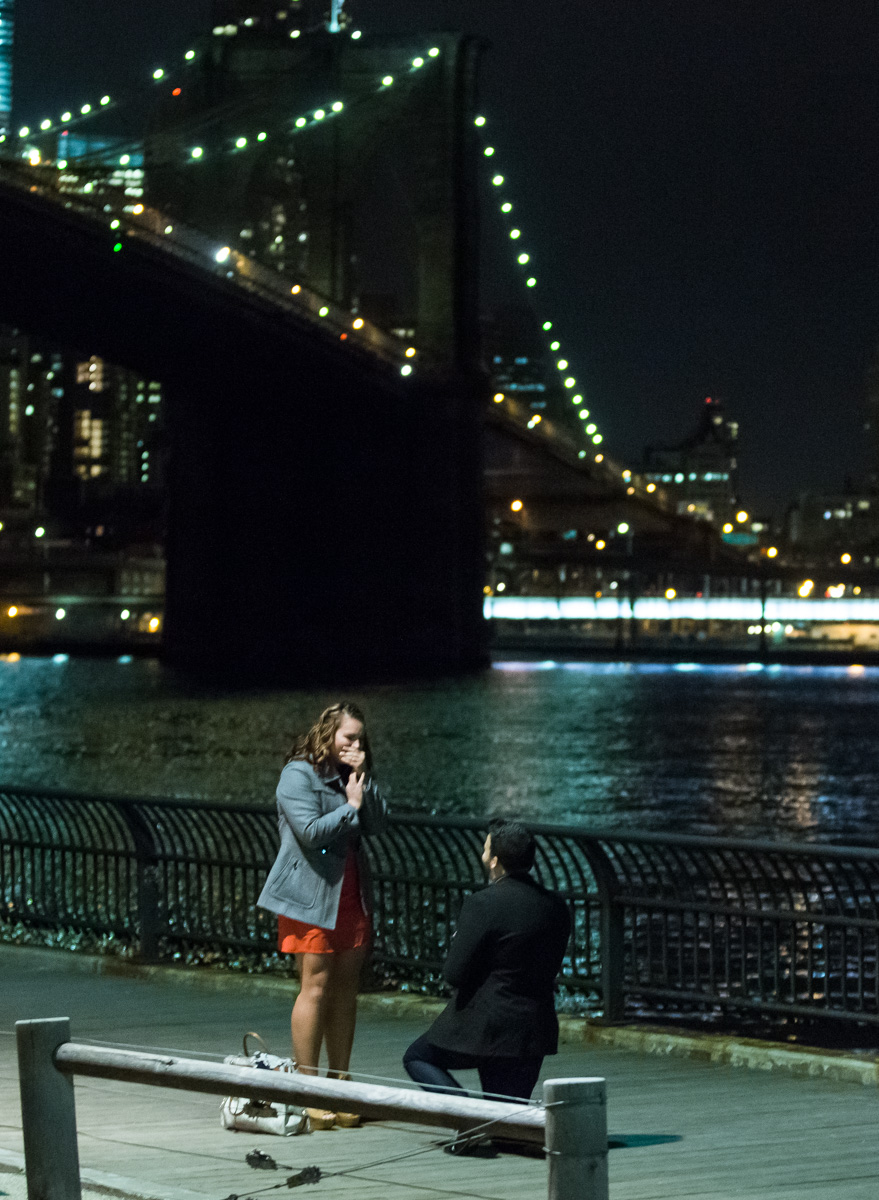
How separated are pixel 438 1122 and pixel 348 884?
229 cm

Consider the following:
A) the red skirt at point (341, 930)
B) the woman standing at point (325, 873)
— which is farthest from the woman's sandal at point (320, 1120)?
the red skirt at point (341, 930)

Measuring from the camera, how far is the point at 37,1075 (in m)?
4.73

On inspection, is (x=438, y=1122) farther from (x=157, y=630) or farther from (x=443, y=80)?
(x=157, y=630)

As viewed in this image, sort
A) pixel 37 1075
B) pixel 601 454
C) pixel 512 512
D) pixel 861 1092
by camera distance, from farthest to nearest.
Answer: pixel 512 512, pixel 601 454, pixel 861 1092, pixel 37 1075

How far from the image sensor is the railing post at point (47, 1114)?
4723 millimetres

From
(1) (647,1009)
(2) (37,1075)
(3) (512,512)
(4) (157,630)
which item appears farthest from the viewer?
(3) (512,512)

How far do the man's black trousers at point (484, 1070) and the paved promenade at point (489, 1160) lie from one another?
23 centimetres

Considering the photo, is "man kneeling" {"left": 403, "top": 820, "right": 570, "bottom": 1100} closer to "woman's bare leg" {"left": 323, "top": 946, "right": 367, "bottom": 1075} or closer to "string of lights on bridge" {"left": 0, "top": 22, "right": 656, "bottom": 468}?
"woman's bare leg" {"left": 323, "top": 946, "right": 367, "bottom": 1075}

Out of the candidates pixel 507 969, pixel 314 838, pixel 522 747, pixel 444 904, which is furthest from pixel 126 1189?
pixel 522 747

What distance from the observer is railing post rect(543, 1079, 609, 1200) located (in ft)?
12.9

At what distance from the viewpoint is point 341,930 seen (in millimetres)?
6531

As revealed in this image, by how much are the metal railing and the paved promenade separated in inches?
25.3

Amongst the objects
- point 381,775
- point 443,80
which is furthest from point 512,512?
point 381,775

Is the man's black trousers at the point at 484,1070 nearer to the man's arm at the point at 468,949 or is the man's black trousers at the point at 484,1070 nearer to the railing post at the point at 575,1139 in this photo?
the man's arm at the point at 468,949
